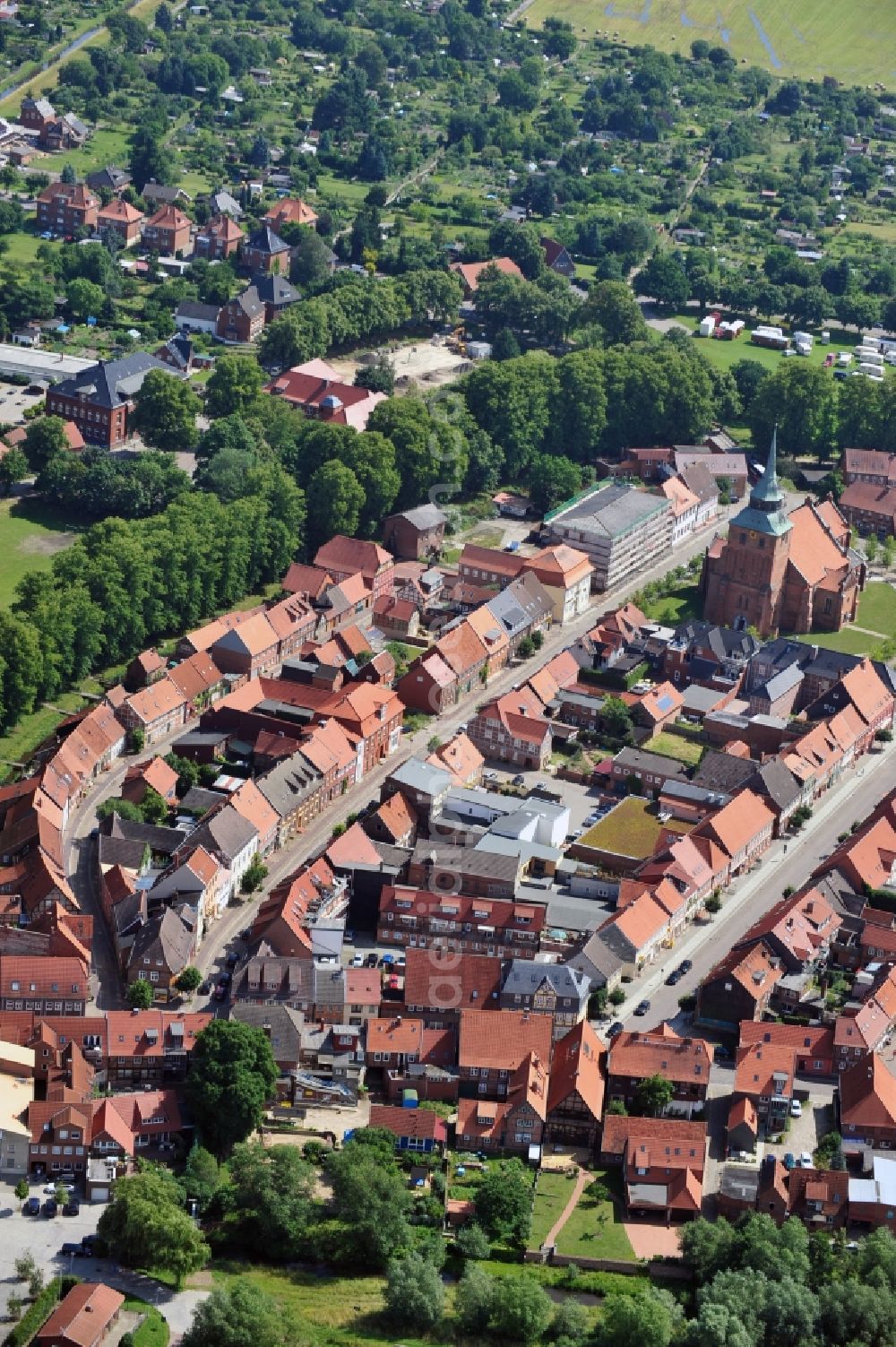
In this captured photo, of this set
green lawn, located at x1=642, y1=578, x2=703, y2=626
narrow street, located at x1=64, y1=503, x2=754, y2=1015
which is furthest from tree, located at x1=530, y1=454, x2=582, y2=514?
narrow street, located at x1=64, y1=503, x2=754, y2=1015

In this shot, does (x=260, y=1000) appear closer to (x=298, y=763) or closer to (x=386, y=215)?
(x=298, y=763)

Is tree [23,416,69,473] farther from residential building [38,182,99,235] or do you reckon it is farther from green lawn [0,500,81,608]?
residential building [38,182,99,235]

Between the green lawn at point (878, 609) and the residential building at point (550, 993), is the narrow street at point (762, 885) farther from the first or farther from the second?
the green lawn at point (878, 609)

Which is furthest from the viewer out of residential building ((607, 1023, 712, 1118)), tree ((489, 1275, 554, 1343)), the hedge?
residential building ((607, 1023, 712, 1118))

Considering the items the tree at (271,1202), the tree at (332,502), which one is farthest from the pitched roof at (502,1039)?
the tree at (332,502)

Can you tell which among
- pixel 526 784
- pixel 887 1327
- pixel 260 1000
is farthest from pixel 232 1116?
pixel 526 784

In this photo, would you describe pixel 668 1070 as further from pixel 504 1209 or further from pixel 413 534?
pixel 413 534
